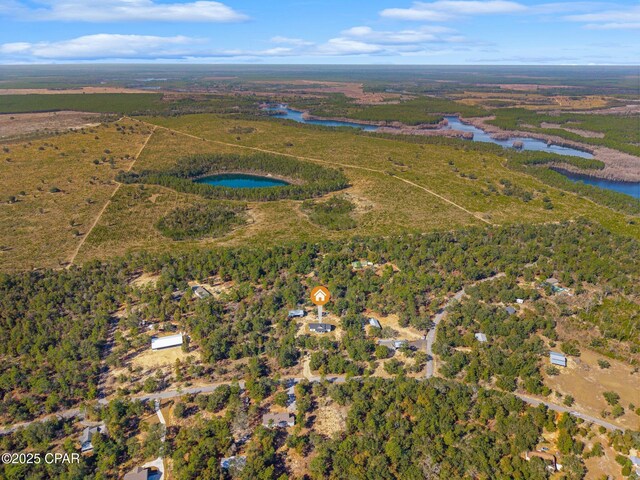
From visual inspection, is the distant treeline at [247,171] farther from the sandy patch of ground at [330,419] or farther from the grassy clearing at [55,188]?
the sandy patch of ground at [330,419]

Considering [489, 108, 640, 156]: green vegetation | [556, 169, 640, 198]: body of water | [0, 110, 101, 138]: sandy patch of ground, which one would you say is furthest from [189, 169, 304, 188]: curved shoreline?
[489, 108, 640, 156]: green vegetation

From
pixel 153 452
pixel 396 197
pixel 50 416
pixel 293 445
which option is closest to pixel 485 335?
pixel 293 445

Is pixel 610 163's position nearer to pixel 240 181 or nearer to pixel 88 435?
pixel 240 181

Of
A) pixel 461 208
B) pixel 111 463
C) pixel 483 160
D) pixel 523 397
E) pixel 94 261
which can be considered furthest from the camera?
pixel 483 160

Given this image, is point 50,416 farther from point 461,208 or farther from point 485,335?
point 461,208

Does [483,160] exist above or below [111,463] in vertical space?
above

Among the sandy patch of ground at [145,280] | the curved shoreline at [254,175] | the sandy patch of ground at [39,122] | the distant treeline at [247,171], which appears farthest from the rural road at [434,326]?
the sandy patch of ground at [39,122]

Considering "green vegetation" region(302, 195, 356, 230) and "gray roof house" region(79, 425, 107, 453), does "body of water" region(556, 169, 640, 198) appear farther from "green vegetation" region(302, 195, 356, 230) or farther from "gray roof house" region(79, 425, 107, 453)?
"gray roof house" region(79, 425, 107, 453)
